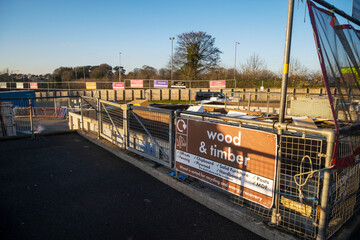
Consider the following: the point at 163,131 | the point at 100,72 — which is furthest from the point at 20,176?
the point at 100,72

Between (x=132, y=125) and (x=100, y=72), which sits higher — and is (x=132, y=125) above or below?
below

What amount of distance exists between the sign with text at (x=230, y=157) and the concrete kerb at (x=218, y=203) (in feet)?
0.69

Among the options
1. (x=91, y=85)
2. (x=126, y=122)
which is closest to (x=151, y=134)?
(x=126, y=122)

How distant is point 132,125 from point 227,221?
3624mm

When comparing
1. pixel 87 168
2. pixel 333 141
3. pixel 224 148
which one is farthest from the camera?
pixel 87 168

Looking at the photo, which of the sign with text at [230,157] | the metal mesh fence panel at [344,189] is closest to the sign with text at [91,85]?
the sign with text at [230,157]

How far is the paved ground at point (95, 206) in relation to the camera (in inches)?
117

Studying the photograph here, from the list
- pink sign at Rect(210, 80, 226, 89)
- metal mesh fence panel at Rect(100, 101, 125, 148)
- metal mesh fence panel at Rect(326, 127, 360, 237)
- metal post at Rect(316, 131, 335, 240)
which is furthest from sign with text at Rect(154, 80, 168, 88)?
metal post at Rect(316, 131, 335, 240)

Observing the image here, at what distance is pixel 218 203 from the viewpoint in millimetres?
3443

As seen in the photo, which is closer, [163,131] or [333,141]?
[333,141]

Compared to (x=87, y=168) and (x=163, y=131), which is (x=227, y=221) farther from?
(x=87, y=168)

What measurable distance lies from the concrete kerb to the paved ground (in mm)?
96

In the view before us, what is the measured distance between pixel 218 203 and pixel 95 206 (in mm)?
1956

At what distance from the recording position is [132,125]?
236 inches
